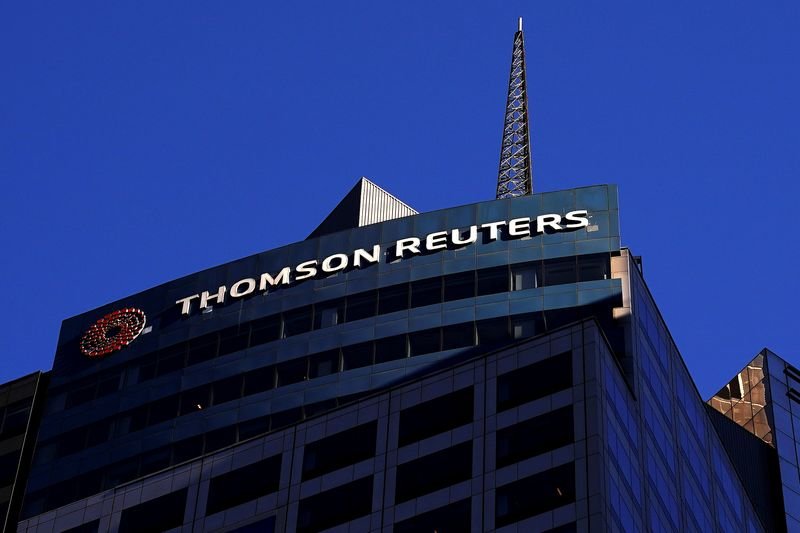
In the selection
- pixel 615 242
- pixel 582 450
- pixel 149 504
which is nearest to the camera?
pixel 582 450

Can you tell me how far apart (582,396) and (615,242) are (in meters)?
27.6

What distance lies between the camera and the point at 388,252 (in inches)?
4870

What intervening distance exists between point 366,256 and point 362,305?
426 cm

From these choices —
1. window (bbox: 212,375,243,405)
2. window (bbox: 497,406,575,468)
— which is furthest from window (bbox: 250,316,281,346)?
window (bbox: 497,406,575,468)

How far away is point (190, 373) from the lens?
125m

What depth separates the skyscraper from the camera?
91.9m

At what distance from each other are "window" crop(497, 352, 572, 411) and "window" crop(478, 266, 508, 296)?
2327cm

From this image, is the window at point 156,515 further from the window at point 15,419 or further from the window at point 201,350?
the window at point 15,419

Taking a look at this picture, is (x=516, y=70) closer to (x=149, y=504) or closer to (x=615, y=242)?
(x=615, y=242)

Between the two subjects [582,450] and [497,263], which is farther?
[497,263]

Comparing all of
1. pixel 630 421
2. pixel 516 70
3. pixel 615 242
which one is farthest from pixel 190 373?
pixel 516 70

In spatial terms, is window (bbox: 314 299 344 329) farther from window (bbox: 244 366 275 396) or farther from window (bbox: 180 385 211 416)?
window (bbox: 180 385 211 416)

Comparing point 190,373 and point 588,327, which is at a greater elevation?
point 190,373

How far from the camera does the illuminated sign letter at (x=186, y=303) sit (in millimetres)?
128750
